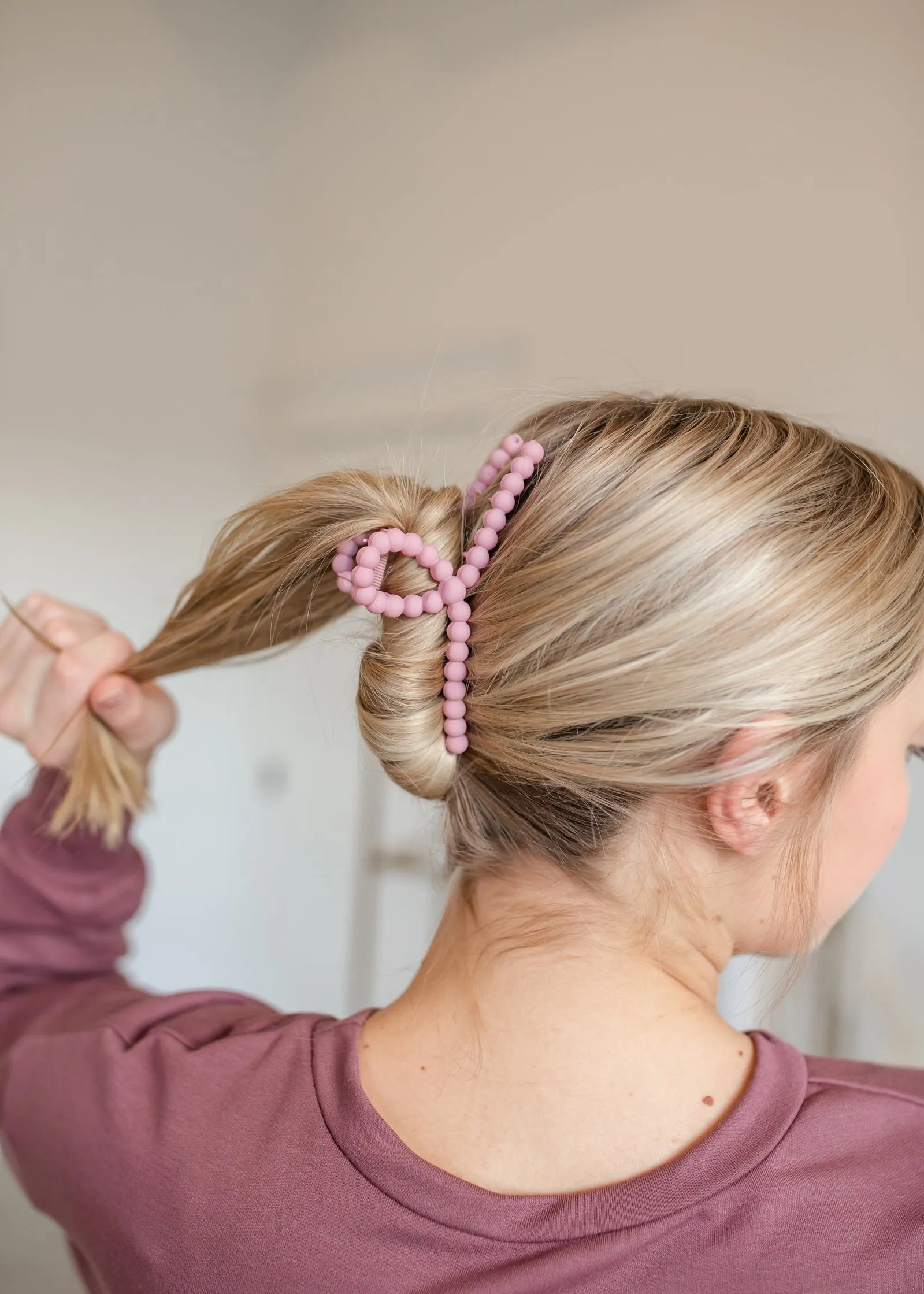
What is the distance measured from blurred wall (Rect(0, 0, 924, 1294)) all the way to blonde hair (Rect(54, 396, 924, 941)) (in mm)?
569

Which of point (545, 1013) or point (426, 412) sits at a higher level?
point (426, 412)

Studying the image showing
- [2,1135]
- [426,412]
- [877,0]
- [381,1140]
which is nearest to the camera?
[381,1140]

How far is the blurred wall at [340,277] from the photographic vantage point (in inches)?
43.1

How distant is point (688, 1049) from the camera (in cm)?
53

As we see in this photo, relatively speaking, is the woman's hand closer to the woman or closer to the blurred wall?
the woman

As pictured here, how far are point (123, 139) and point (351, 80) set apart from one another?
394 mm

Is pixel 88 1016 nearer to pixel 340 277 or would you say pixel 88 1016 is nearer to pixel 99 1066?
pixel 99 1066

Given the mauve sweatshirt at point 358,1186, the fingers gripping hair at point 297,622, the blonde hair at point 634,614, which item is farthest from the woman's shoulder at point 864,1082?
the fingers gripping hair at point 297,622

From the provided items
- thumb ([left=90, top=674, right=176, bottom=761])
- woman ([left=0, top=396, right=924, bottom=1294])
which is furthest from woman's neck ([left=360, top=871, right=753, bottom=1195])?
thumb ([left=90, top=674, right=176, bottom=761])

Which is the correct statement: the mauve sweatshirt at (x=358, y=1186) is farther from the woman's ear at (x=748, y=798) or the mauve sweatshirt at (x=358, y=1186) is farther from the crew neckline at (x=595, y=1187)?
the woman's ear at (x=748, y=798)

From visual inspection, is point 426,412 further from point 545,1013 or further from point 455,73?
point 545,1013

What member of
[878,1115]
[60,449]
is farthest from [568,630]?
[60,449]

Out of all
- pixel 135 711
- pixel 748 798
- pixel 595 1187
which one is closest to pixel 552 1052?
pixel 595 1187

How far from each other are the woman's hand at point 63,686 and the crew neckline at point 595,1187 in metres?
0.37
